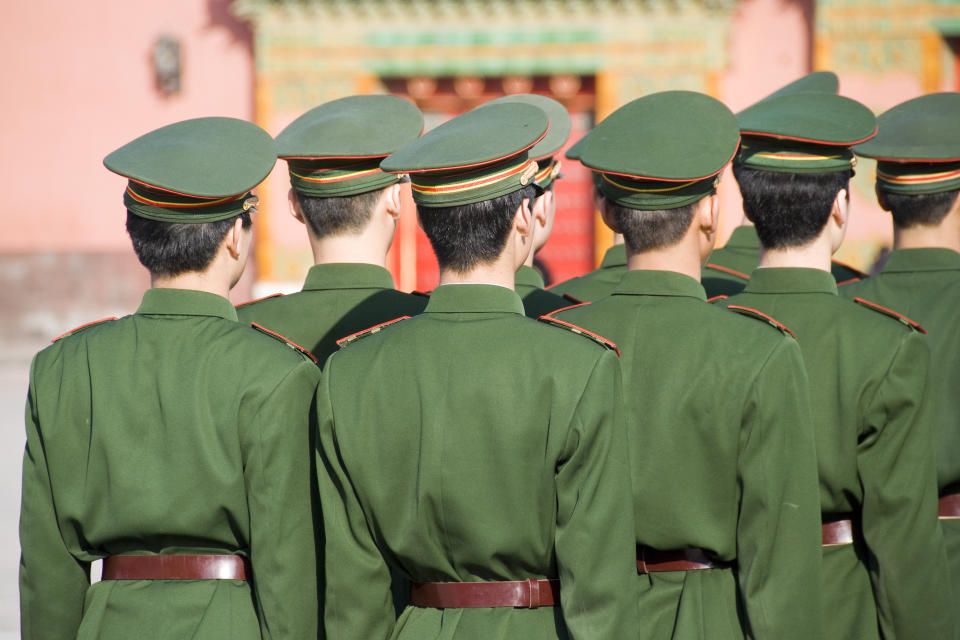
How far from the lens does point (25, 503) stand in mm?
2311

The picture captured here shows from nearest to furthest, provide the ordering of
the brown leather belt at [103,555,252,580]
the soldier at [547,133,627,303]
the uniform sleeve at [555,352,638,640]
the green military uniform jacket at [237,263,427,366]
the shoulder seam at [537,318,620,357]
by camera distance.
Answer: the uniform sleeve at [555,352,638,640] < the shoulder seam at [537,318,620,357] < the brown leather belt at [103,555,252,580] < the green military uniform jacket at [237,263,427,366] < the soldier at [547,133,627,303]

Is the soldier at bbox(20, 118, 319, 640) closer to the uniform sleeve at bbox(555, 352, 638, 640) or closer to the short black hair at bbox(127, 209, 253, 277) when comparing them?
the short black hair at bbox(127, 209, 253, 277)

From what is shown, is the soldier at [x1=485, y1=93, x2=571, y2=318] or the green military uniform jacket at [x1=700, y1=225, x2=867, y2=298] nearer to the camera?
the soldier at [x1=485, y1=93, x2=571, y2=318]

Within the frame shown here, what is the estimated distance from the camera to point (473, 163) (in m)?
2.13

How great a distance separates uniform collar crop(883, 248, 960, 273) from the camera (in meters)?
3.13

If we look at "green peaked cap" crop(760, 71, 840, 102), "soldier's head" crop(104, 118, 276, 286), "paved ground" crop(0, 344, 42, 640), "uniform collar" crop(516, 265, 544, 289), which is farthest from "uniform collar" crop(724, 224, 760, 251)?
"paved ground" crop(0, 344, 42, 640)

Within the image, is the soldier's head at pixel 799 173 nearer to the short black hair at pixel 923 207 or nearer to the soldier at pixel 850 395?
the soldier at pixel 850 395

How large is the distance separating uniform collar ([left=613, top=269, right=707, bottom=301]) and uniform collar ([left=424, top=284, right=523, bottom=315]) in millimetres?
322

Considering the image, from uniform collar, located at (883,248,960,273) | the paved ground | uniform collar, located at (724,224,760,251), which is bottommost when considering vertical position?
the paved ground

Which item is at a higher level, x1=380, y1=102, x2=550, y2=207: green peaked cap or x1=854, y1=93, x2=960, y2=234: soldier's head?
x1=380, y1=102, x2=550, y2=207: green peaked cap

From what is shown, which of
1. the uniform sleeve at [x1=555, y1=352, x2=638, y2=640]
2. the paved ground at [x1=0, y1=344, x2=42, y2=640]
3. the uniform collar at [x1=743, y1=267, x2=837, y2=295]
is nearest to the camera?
the uniform sleeve at [x1=555, y1=352, x2=638, y2=640]

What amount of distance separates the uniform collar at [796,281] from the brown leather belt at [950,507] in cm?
63

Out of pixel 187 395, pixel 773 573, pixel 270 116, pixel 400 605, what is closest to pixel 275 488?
pixel 187 395

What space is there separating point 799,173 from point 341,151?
98 cm
